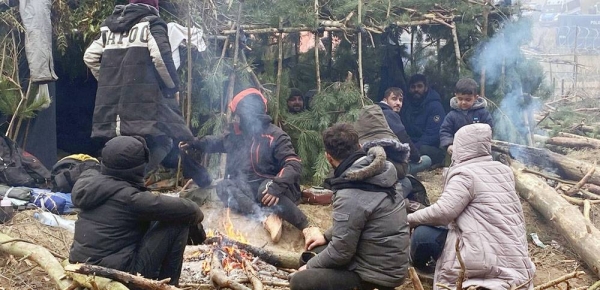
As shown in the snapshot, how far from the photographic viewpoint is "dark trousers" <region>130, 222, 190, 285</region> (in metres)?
4.39

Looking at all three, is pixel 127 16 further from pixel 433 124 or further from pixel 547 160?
pixel 547 160

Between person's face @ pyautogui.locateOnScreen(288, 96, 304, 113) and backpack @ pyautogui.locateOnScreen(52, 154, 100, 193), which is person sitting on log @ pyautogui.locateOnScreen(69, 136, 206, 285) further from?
person's face @ pyautogui.locateOnScreen(288, 96, 304, 113)

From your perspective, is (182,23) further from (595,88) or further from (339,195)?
(595,88)

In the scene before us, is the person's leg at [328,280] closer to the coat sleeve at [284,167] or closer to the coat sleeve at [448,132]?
the coat sleeve at [284,167]

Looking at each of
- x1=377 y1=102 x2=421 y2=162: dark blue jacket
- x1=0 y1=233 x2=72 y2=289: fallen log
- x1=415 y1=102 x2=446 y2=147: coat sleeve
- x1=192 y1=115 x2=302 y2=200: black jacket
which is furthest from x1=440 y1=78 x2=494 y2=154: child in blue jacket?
x1=0 y1=233 x2=72 y2=289: fallen log

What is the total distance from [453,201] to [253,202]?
271cm

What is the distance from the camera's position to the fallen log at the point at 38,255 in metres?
4.61

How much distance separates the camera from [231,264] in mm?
5258

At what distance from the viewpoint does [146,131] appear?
6066 millimetres

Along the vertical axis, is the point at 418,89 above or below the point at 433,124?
above

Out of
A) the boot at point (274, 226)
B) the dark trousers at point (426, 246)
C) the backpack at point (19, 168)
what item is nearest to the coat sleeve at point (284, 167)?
the boot at point (274, 226)

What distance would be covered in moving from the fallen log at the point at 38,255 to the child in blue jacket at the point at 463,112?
4609mm

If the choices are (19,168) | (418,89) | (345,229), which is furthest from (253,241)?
(418,89)

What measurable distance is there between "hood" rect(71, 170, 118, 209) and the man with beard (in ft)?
18.2
